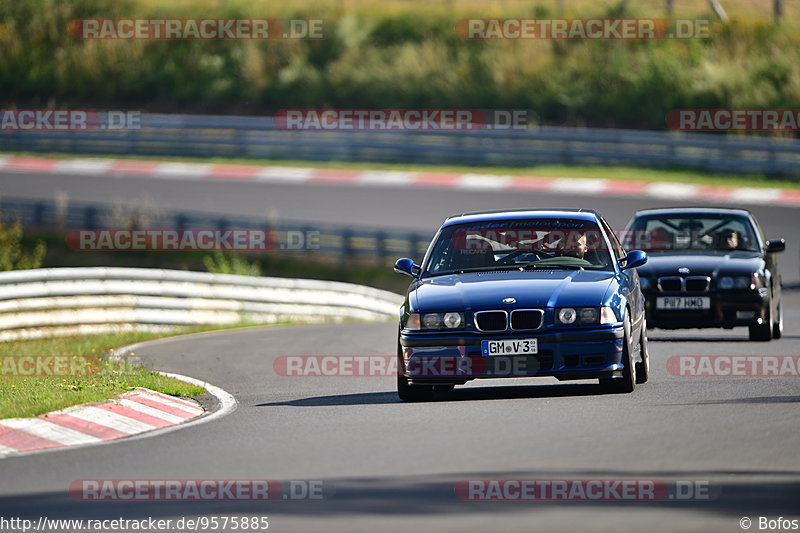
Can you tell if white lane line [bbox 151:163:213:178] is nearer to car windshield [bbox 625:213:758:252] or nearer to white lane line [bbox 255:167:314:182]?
white lane line [bbox 255:167:314:182]

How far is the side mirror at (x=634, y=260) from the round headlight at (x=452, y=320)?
188 cm

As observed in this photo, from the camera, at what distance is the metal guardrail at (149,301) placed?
800 inches

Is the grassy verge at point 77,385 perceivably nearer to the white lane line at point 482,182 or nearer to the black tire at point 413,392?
the black tire at point 413,392

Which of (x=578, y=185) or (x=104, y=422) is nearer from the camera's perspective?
(x=104, y=422)

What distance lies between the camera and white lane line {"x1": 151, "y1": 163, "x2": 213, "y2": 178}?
4136cm

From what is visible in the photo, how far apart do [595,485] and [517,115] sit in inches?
1537

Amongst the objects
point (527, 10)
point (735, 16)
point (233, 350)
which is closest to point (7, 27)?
point (527, 10)

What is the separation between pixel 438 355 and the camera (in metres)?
11.7

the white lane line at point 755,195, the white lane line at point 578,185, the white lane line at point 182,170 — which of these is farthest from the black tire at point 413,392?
the white lane line at point 182,170

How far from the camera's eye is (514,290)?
11844mm

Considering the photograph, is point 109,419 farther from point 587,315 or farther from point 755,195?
point 755,195

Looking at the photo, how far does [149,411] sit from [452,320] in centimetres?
250

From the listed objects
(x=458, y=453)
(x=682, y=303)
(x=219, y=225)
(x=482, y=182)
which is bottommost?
(x=458, y=453)

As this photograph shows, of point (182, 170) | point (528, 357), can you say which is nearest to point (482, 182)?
point (182, 170)
